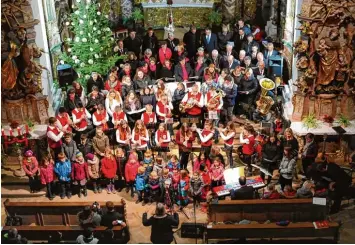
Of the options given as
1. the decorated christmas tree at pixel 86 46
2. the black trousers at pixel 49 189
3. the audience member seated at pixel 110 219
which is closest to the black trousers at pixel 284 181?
the audience member seated at pixel 110 219

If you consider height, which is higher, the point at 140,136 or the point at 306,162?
the point at 140,136

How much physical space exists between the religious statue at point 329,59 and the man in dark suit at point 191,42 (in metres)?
5.19

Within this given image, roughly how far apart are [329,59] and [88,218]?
22.0 ft

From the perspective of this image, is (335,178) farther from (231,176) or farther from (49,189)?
(49,189)

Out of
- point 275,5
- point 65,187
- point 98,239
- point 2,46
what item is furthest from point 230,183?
point 275,5

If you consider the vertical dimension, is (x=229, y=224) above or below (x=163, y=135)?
below

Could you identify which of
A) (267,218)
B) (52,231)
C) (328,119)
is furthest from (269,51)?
(52,231)

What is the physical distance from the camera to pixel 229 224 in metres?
12.1

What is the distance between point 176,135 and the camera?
14484 mm

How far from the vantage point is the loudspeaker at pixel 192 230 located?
12.6 m

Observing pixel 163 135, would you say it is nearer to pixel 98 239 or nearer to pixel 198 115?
pixel 198 115

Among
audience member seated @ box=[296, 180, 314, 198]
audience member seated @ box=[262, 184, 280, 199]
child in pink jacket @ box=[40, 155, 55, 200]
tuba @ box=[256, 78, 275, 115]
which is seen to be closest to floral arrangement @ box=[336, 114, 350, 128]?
tuba @ box=[256, 78, 275, 115]

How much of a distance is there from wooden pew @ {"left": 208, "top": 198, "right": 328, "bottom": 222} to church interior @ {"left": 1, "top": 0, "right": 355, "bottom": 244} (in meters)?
0.02

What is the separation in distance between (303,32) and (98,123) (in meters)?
5.29
